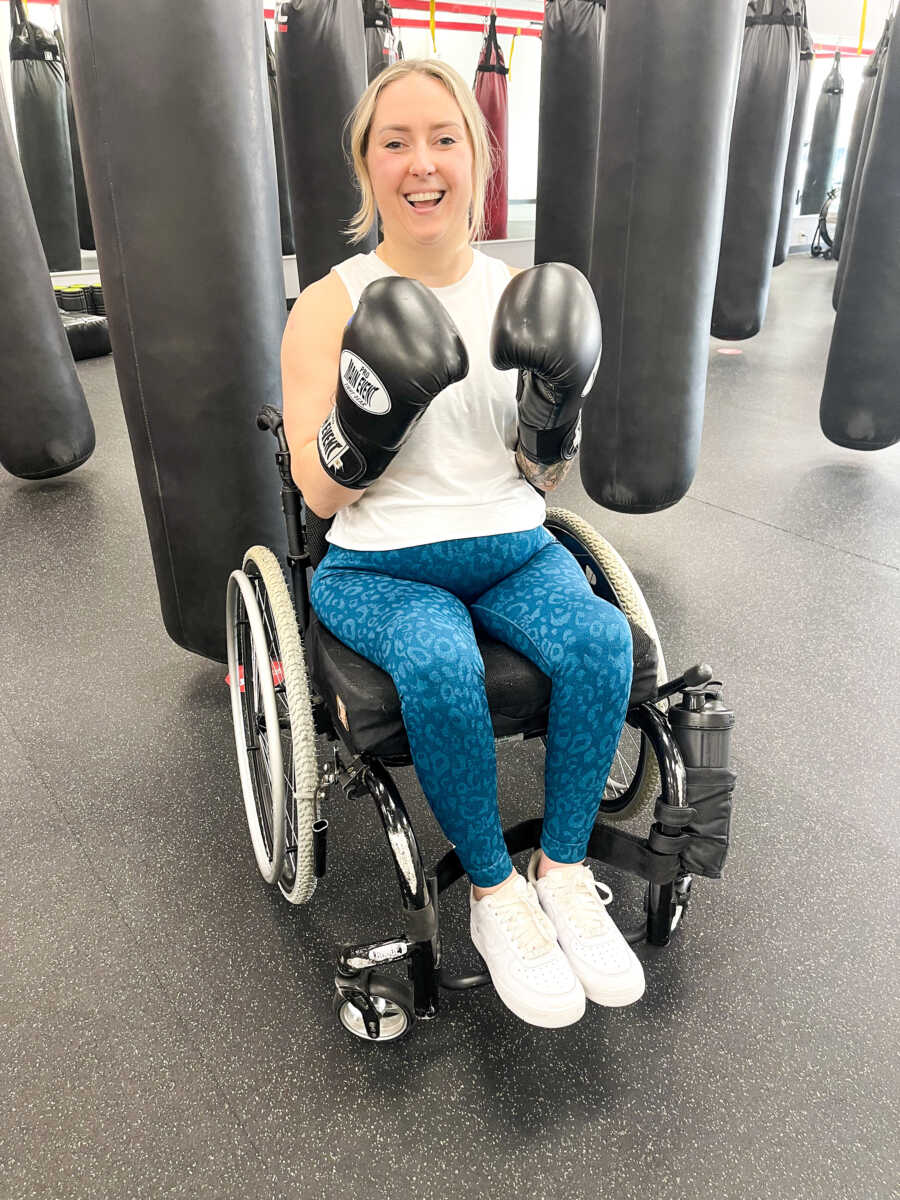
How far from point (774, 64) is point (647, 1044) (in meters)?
→ 3.47

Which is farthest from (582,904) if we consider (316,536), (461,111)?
(461,111)

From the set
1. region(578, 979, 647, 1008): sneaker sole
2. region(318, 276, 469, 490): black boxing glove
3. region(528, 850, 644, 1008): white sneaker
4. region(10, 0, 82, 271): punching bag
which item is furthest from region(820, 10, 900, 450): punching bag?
region(10, 0, 82, 271): punching bag

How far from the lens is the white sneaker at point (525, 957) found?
1114 mm

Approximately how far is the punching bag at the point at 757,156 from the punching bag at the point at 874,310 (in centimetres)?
82

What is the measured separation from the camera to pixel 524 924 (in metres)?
1.17

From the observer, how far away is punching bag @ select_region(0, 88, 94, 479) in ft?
8.39

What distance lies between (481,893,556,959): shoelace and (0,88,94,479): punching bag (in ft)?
7.64

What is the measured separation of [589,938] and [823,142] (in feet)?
26.4

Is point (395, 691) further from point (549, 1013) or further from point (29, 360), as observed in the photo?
point (29, 360)

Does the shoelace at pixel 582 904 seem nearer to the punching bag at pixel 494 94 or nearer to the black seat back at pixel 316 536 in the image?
the black seat back at pixel 316 536

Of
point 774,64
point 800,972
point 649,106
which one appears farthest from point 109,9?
point 774,64

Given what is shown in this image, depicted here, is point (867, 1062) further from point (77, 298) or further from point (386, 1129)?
point (77, 298)

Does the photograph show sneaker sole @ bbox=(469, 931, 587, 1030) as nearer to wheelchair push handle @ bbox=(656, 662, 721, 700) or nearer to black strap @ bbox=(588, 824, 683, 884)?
black strap @ bbox=(588, 824, 683, 884)

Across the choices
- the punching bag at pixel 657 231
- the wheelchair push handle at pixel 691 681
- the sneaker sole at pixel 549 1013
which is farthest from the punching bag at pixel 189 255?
the sneaker sole at pixel 549 1013
